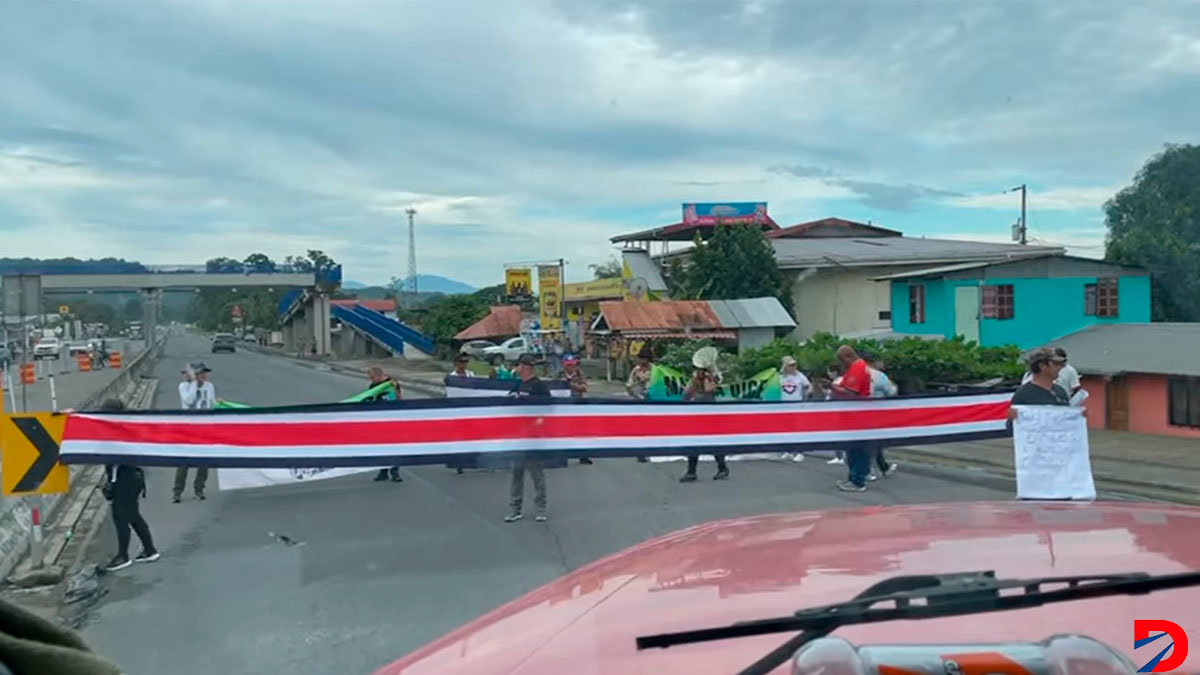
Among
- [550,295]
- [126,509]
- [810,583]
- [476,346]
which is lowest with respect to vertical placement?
[126,509]

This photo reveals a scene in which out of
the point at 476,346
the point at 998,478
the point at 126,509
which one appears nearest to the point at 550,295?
the point at 476,346

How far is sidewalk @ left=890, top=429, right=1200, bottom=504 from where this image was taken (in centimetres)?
1477

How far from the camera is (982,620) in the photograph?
199 cm

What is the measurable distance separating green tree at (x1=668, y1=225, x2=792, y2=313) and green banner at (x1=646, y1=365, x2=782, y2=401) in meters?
31.6

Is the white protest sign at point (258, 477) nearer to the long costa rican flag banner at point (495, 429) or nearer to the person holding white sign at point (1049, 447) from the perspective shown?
the long costa rican flag banner at point (495, 429)

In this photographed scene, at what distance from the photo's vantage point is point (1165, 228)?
45.8 meters

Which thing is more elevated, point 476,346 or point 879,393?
point 879,393

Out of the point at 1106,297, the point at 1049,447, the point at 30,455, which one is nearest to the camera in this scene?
the point at 1049,447

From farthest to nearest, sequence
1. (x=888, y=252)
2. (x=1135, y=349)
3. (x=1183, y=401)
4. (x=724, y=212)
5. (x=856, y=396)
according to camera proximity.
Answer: (x=724, y=212), (x=888, y=252), (x=1135, y=349), (x=1183, y=401), (x=856, y=396)

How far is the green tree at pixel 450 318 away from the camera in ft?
208

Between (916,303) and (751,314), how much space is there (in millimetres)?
8329

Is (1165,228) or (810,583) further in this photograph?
(1165,228)

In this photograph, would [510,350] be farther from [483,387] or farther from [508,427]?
[508,427]

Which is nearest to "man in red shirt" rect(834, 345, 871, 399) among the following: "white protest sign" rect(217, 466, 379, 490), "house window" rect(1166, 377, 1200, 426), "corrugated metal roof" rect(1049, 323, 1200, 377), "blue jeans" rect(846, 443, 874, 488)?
"blue jeans" rect(846, 443, 874, 488)
